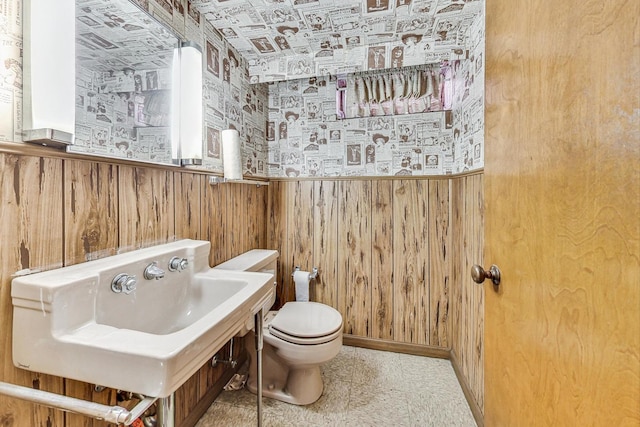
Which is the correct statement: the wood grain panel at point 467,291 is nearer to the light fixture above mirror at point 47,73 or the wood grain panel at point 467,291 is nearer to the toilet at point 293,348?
the toilet at point 293,348

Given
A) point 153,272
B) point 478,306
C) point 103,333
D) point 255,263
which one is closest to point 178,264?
point 153,272

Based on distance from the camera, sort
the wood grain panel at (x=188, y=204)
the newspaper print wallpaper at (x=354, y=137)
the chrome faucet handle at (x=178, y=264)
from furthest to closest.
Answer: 1. the newspaper print wallpaper at (x=354, y=137)
2. the wood grain panel at (x=188, y=204)
3. the chrome faucet handle at (x=178, y=264)

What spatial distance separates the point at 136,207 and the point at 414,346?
201 centimetres

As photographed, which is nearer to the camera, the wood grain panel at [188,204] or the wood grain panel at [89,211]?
the wood grain panel at [89,211]

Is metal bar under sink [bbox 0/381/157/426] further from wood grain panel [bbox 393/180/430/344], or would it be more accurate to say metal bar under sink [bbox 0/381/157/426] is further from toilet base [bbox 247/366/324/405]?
wood grain panel [bbox 393/180/430/344]

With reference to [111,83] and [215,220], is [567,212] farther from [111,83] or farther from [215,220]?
[215,220]

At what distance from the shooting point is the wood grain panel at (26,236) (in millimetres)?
729

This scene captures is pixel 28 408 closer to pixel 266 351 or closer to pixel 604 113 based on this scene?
pixel 266 351

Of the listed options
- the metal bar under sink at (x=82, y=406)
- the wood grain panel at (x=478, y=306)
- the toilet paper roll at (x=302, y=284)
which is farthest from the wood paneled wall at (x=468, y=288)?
the metal bar under sink at (x=82, y=406)

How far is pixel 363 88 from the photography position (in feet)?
6.97

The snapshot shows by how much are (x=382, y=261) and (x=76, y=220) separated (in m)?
1.80

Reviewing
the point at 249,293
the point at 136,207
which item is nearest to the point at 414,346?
the point at 249,293

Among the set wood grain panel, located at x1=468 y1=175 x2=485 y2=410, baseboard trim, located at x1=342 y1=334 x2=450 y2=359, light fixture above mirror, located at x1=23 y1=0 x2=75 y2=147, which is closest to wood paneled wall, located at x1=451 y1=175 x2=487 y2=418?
wood grain panel, located at x1=468 y1=175 x2=485 y2=410

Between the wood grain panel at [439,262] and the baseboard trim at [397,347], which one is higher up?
the wood grain panel at [439,262]
